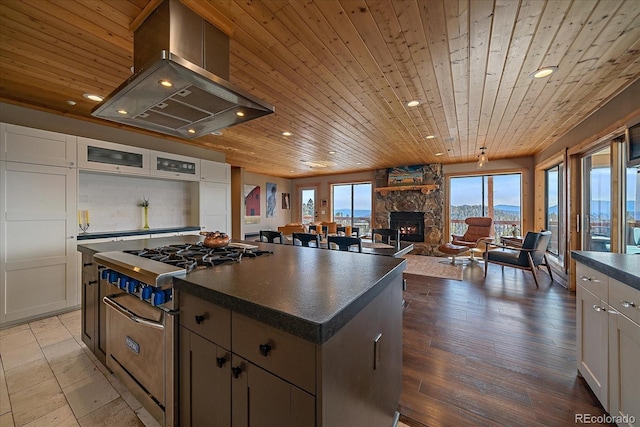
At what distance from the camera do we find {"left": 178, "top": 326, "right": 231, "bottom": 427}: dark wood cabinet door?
1.02 meters

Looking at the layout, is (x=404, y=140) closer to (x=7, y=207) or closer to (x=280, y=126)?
(x=280, y=126)

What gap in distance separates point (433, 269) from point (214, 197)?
470cm

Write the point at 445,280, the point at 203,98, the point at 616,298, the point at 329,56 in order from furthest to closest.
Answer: the point at 445,280, the point at 329,56, the point at 203,98, the point at 616,298

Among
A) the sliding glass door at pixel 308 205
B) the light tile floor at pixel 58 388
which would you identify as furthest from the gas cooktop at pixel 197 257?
the sliding glass door at pixel 308 205

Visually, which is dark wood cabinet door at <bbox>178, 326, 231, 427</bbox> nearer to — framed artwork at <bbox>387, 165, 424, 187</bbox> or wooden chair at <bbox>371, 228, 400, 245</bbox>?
wooden chair at <bbox>371, 228, 400, 245</bbox>

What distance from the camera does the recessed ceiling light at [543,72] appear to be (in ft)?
7.29

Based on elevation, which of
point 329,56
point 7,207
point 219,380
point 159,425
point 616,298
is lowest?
point 159,425

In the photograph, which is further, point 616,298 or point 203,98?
point 203,98

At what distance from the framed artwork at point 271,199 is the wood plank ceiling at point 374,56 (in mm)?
5310

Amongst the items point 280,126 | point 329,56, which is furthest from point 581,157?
point 280,126

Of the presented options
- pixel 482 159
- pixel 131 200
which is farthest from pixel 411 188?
pixel 131 200

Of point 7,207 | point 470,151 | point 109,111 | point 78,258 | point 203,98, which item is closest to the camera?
point 203,98

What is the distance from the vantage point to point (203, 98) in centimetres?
155

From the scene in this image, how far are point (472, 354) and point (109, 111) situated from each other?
133 inches
